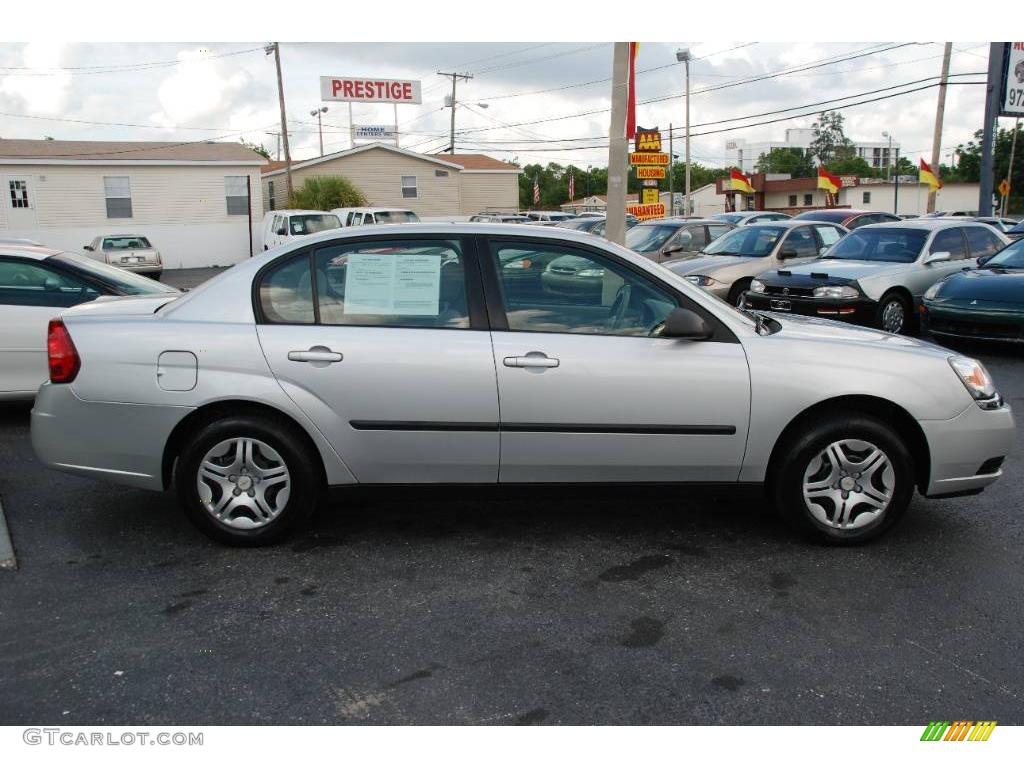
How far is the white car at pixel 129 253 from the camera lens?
26.6m

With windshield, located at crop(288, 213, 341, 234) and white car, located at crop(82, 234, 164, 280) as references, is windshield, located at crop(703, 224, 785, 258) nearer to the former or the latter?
windshield, located at crop(288, 213, 341, 234)

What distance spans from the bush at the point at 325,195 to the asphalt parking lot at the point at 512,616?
34.8m

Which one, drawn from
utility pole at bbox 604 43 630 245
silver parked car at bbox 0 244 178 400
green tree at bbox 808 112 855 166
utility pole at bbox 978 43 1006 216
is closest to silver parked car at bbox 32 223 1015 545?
silver parked car at bbox 0 244 178 400

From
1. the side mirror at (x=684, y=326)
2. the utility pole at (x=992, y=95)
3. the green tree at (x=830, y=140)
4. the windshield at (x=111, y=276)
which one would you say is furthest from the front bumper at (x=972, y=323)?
the green tree at (x=830, y=140)

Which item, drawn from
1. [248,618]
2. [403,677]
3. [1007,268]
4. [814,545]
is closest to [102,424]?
[248,618]

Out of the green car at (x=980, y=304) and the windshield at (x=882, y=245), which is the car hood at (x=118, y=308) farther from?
the windshield at (x=882, y=245)

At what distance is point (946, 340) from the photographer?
37.0 ft

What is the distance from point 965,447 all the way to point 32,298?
6707 mm

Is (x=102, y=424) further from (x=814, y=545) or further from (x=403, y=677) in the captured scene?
(x=814, y=545)

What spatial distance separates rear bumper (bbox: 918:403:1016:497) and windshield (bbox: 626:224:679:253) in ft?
38.4

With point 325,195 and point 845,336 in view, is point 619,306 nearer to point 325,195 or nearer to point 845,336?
point 845,336

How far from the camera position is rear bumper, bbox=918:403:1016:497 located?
445 cm

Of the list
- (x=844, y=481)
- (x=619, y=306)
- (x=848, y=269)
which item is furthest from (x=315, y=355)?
(x=848, y=269)
